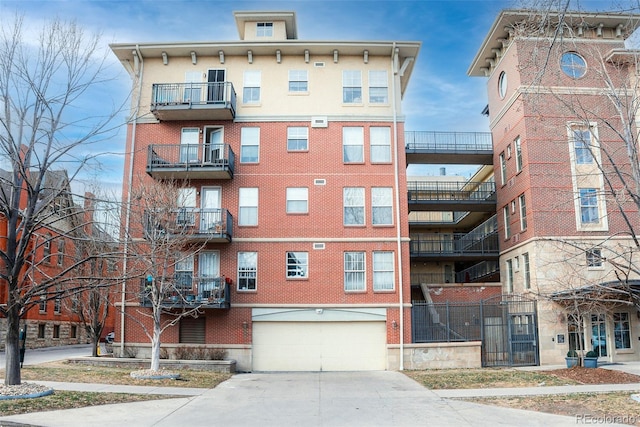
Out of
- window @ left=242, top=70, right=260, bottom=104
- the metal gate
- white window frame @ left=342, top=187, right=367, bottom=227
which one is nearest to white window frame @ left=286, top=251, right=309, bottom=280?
white window frame @ left=342, top=187, right=367, bottom=227

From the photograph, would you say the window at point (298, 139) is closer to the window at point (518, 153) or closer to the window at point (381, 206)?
the window at point (381, 206)

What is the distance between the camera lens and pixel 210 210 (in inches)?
960

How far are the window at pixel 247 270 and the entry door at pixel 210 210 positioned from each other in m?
1.85

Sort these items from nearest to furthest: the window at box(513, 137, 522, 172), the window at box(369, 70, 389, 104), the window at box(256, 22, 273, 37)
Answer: the window at box(369, 70, 389, 104) → the window at box(256, 22, 273, 37) → the window at box(513, 137, 522, 172)

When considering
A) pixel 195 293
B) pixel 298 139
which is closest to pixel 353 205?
pixel 298 139

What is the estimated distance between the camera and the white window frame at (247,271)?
2462 centimetres

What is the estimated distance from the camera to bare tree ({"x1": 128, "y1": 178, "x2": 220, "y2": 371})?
20734 millimetres

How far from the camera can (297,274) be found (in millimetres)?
24703

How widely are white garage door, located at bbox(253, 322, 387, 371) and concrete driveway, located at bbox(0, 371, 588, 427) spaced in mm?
6794

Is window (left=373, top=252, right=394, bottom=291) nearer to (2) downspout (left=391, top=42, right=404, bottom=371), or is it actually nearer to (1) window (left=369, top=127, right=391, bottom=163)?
(2) downspout (left=391, top=42, right=404, bottom=371)

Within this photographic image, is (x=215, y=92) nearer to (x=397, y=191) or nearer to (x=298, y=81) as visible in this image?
(x=298, y=81)

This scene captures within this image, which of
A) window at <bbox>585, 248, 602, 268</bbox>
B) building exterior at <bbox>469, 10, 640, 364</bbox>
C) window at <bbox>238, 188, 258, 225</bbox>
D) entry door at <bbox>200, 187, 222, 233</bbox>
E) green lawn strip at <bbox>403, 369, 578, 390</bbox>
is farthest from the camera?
window at <bbox>238, 188, 258, 225</bbox>

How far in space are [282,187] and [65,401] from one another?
14367 millimetres

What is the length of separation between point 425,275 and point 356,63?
15058mm
